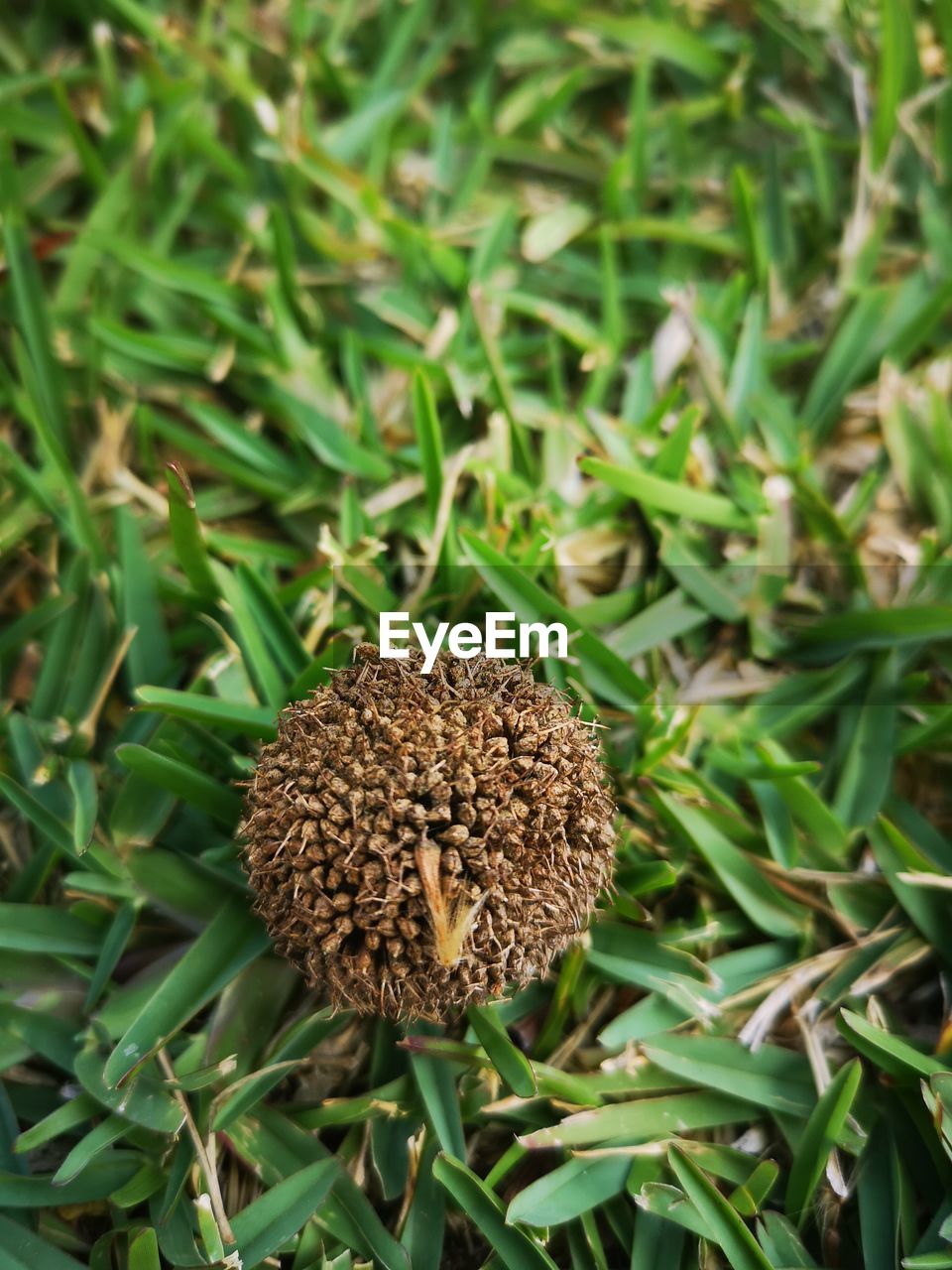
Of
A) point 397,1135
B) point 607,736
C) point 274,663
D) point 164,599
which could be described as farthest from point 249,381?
point 397,1135

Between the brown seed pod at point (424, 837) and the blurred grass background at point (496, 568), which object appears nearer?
the brown seed pod at point (424, 837)

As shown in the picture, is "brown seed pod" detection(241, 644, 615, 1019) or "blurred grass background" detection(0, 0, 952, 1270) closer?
"brown seed pod" detection(241, 644, 615, 1019)

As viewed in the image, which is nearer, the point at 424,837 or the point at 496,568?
the point at 424,837
